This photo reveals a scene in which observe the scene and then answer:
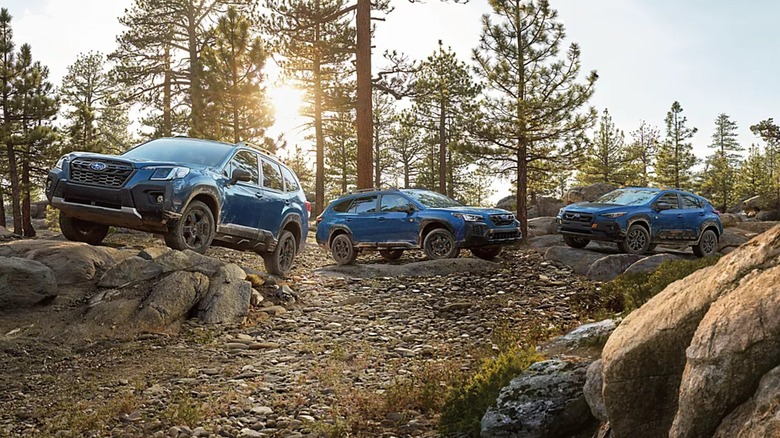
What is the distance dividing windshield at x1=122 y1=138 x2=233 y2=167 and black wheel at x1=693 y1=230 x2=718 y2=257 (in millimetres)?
13582

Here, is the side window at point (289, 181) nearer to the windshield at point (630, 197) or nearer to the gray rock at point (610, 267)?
the gray rock at point (610, 267)

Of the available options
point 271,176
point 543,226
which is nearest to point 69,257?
point 271,176

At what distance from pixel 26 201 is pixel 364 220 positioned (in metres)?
17.5

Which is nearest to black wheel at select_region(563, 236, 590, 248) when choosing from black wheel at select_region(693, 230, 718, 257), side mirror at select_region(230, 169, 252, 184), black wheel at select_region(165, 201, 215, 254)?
black wheel at select_region(693, 230, 718, 257)

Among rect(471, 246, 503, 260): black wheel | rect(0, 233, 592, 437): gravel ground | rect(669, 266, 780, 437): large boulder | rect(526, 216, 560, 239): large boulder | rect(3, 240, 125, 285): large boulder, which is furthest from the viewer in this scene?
rect(526, 216, 560, 239): large boulder

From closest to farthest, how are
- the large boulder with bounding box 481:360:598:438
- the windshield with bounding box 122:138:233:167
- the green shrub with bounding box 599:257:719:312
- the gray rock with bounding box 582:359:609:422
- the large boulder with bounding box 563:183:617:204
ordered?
the gray rock with bounding box 582:359:609:422, the large boulder with bounding box 481:360:598:438, the green shrub with bounding box 599:257:719:312, the windshield with bounding box 122:138:233:167, the large boulder with bounding box 563:183:617:204

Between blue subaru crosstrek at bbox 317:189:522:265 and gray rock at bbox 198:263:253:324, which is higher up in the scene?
blue subaru crosstrek at bbox 317:189:522:265

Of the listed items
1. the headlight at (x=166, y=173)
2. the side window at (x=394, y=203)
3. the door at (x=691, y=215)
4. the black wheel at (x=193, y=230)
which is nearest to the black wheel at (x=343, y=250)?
the side window at (x=394, y=203)

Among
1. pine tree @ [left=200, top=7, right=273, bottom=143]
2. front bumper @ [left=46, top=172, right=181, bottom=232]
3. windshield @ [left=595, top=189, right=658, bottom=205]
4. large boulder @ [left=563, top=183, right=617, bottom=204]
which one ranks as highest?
pine tree @ [left=200, top=7, right=273, bottom=143]

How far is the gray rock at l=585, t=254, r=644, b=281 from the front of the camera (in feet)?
40.7

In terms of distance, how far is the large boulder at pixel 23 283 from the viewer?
7.76 m

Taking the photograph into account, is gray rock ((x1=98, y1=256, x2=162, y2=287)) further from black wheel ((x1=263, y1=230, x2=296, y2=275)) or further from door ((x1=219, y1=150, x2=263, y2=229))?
black wheel ((x1=263, y1=230, x2=296, y2=275))

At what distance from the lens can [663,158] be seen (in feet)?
170

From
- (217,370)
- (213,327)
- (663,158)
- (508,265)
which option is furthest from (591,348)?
(663,158)
